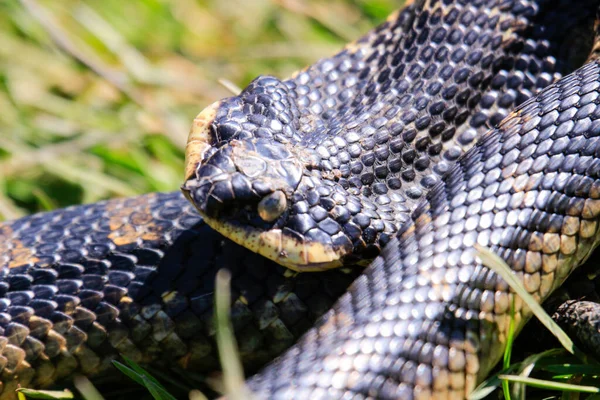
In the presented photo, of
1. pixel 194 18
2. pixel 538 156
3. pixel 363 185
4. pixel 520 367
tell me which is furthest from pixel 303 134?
pixel 194 18

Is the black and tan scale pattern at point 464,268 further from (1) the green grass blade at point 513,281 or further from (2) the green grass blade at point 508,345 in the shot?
(1) the green grass blade at point 513,281

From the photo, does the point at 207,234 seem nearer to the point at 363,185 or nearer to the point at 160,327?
the point at 160,327

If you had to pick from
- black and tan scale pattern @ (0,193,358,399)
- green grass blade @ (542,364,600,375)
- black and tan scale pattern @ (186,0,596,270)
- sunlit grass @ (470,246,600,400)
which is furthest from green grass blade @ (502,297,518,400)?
black and tan scale pattern @ (0,193,358,399)

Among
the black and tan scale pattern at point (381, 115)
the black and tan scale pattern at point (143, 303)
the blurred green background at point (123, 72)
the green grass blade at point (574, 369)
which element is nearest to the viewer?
the green grass blade at point (574, 369)

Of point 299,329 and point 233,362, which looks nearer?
point 233,362

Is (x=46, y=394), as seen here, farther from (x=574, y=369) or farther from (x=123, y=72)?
(x=123, y=72)

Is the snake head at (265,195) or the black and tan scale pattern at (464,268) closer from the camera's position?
the black and tan scale pattern at (464,268)

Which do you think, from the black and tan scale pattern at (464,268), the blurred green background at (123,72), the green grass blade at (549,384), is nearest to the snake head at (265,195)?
the black and tan scale pattern at (464,268)
